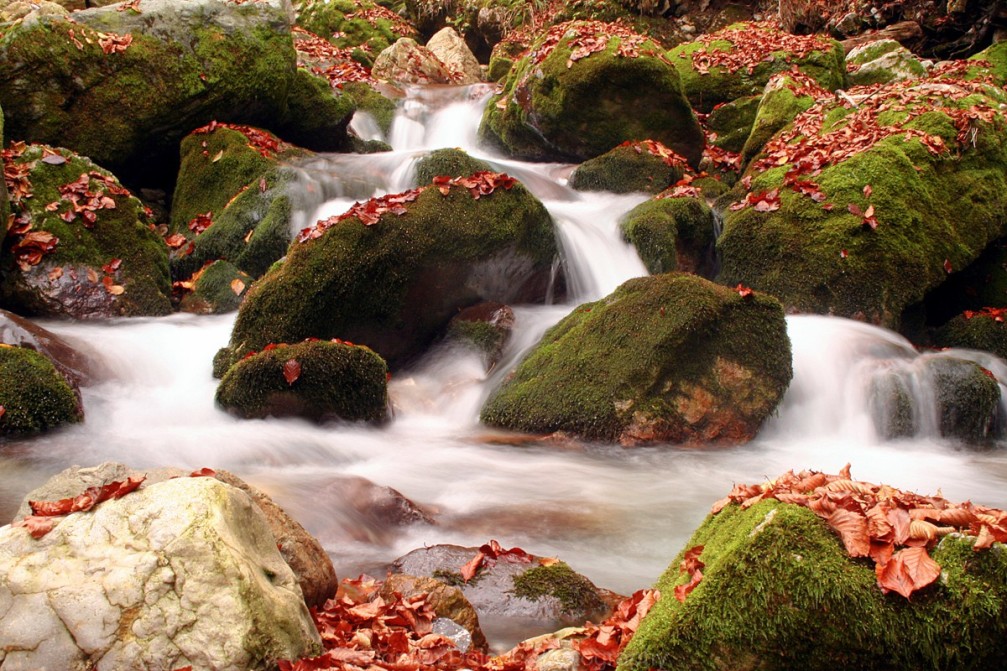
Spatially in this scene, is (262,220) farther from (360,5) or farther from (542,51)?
(360,5)

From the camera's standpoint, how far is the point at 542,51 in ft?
44.1

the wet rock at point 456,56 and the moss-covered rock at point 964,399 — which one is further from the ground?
the wet rock at point 456,56

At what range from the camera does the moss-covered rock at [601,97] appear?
41.0ft

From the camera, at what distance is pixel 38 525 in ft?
8.95

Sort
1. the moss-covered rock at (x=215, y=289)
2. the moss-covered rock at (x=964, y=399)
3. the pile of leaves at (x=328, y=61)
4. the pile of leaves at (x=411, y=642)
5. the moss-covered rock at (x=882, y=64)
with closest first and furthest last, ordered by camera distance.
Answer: the pile of leaves at (x=411, y=642) → the moss-covered rock at (x=964, y=399) → the moss-covered rock at (x=215, y=289) → the moss-covered rock at (x=882, y=64) → the pile of leaves at (x=328, y=61)

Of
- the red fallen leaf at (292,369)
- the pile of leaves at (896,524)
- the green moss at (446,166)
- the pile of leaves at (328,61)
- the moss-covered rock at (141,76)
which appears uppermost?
the pile of leaves at (328,61)

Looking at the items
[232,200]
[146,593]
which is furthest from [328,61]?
[146,593]

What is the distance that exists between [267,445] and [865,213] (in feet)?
22.0

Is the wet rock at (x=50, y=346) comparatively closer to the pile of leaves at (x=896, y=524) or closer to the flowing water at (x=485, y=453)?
the flowing water at (x=485, y=453)

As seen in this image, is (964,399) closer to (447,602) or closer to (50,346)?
(447,602)

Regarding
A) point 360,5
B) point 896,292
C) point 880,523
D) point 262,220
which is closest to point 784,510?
point 880,523

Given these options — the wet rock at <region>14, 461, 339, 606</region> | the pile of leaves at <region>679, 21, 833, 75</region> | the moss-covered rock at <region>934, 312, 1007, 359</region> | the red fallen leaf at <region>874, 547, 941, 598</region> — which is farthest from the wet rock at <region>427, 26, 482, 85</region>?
the red fallen leaf at <region>874, 547, 941, 598</region>

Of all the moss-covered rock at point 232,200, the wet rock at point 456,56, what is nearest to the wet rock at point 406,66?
the wet rock at point 456,56

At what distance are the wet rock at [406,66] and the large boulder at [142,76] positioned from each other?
6.86 meters
